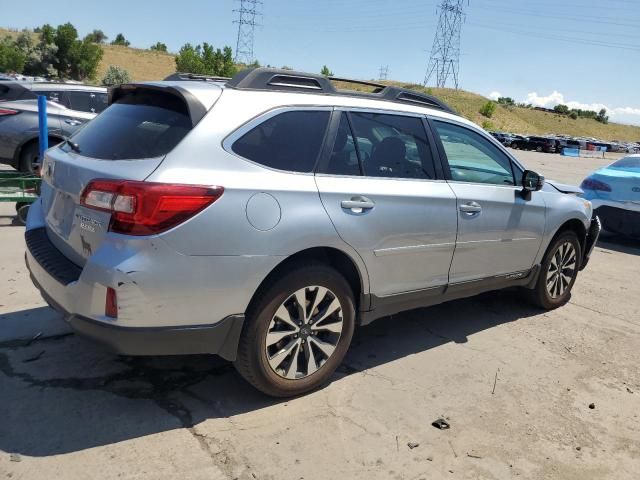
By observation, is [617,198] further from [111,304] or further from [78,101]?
[78,101]

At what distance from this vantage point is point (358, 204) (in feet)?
11.2

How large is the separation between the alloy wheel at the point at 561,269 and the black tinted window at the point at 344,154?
267 cm

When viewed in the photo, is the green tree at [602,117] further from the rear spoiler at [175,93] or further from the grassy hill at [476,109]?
the rear spoiler at [175,93]

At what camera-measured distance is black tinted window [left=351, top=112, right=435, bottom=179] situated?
3691 millimetres

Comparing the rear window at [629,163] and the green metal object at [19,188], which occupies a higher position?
the rear window at [629,163]

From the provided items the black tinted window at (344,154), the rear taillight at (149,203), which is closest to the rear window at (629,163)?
the black tinted window at (344,154)

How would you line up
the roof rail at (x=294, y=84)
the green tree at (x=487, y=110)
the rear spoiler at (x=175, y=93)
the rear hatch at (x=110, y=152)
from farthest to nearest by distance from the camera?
the green tree at (x=487, y=110), the roof rail at (x=294, y=84), the rear spoiler at (x=175, y=93), the rear hatch at (x=110, y=152)

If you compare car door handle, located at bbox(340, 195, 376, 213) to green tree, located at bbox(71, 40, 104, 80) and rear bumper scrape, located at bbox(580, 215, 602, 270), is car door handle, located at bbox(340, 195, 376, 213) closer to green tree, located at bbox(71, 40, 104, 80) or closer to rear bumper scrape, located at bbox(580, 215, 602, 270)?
rear bumper scrape, located at bbox(580, 215, 602, 270)

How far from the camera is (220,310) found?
2949 millimetres

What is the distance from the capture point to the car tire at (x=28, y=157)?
30.1 feet

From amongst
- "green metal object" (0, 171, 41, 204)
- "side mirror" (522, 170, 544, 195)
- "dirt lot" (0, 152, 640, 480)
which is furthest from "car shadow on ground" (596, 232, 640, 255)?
"green metal object" (0, 171, 41, 204)

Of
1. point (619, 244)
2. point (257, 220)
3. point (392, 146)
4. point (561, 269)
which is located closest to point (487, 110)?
point (619, 244)

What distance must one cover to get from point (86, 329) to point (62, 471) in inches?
26.1

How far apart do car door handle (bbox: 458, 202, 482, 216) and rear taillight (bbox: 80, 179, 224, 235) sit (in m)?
2.04
